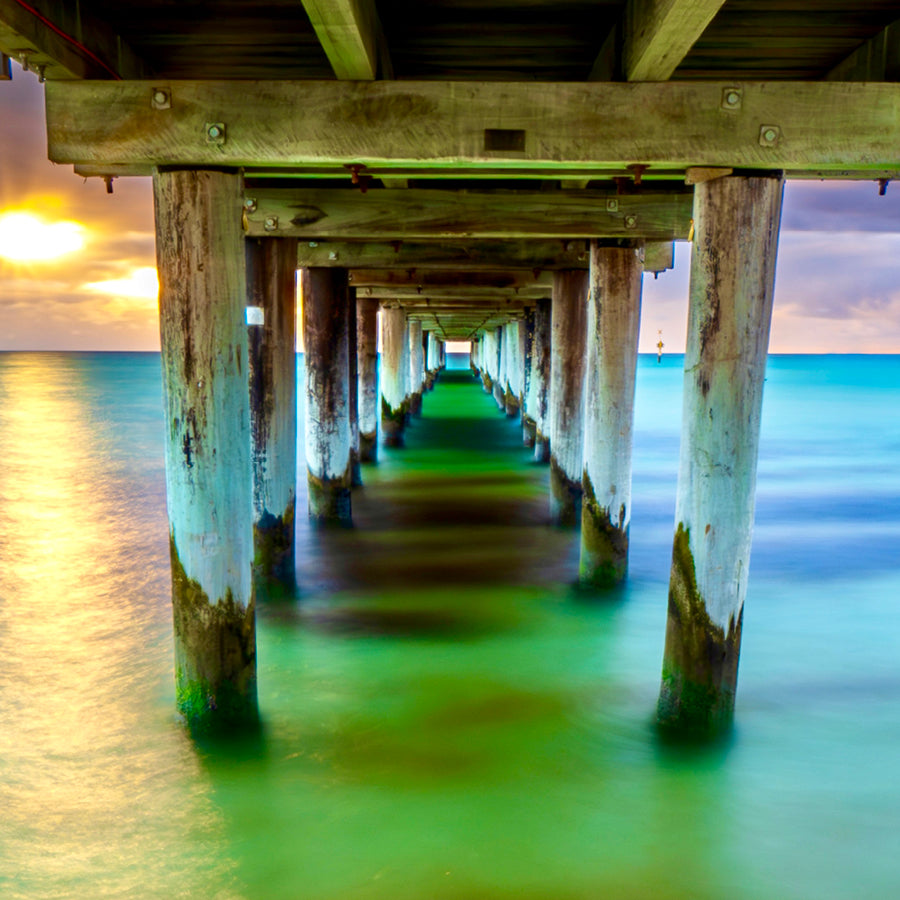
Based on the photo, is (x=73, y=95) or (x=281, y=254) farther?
(x=281, y=254)

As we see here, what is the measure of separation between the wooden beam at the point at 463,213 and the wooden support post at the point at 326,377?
252 centimetres

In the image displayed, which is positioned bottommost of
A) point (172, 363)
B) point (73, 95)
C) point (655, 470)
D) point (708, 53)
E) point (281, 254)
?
point (655, 470)

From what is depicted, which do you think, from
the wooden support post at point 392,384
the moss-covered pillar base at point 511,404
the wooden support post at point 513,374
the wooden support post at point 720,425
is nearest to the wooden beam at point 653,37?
the wooden support post at point 720,425

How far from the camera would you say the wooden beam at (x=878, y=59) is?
3389 millimetres

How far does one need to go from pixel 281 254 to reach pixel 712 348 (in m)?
3.30

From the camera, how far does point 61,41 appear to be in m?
3.11

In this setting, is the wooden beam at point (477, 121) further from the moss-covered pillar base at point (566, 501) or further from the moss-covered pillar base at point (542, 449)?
the moss-covered pillar base at point (542, 449)

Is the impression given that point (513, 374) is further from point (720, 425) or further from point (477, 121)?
point (477, 121)

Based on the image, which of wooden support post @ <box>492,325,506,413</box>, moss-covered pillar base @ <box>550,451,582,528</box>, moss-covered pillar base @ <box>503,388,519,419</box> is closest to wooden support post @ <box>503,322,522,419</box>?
moss-covered pillar base @ <box>503,388,519,419</box>

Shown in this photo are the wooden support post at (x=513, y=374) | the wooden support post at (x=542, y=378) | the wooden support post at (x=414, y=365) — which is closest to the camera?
the wooden support post at (x=542, y=378)

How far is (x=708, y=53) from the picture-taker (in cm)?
372

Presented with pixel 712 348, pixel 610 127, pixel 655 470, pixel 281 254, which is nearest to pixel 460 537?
pixel 281 254

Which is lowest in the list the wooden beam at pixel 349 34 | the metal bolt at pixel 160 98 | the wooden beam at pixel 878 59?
the metal bolt at pixel 160 98

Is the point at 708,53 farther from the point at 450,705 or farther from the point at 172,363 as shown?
the point at 450,705
